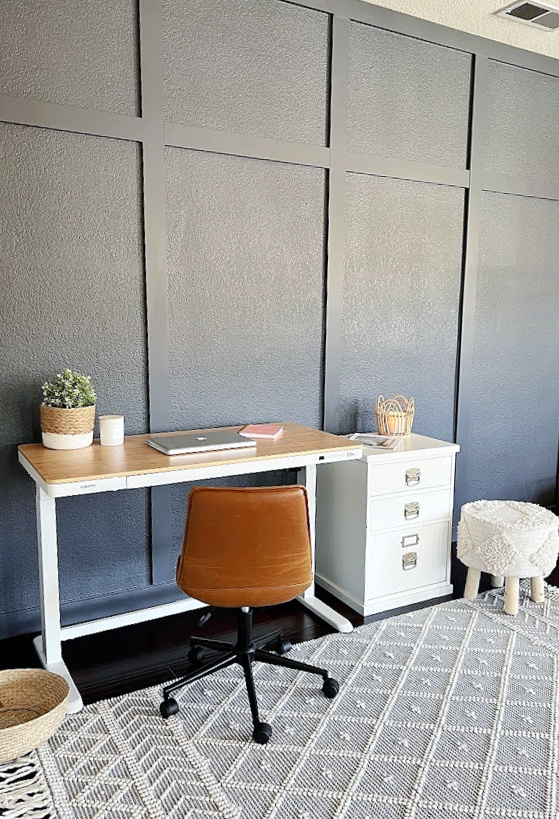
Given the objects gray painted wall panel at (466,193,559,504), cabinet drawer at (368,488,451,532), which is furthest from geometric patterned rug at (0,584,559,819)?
gray painted wall panel at (466,193,559,504)

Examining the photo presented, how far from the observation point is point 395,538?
9.46 feet

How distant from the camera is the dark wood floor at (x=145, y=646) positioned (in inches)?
91.7

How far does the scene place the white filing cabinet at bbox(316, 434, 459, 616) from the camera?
9.27 feet

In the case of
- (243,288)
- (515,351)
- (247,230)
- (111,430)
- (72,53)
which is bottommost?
(111,430)

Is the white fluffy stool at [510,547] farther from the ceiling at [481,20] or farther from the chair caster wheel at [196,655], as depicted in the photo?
the ceiling at [481,20]

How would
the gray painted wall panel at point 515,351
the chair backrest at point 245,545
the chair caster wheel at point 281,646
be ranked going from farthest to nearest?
1. the gray painted wall panel at point 515,351
2. the chair caster wheel at point 281,646
3. the chair backrest at point 245,545

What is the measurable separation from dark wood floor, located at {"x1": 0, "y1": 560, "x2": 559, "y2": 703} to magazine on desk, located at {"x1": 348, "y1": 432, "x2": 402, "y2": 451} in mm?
733

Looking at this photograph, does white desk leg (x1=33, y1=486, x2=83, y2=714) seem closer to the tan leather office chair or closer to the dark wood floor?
the dark wood floor

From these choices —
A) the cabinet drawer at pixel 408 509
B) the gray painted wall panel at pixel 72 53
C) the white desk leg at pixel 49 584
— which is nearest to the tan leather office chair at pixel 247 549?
the white desk leg at pixel 49 584

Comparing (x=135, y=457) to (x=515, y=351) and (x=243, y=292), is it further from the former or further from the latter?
(x=515, y=351)

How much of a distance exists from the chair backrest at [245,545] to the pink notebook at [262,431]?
726 mm

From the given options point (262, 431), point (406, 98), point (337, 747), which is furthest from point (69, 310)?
point (406, 98)

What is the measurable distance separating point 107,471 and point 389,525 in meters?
1.32

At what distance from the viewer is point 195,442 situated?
98.1 inches
